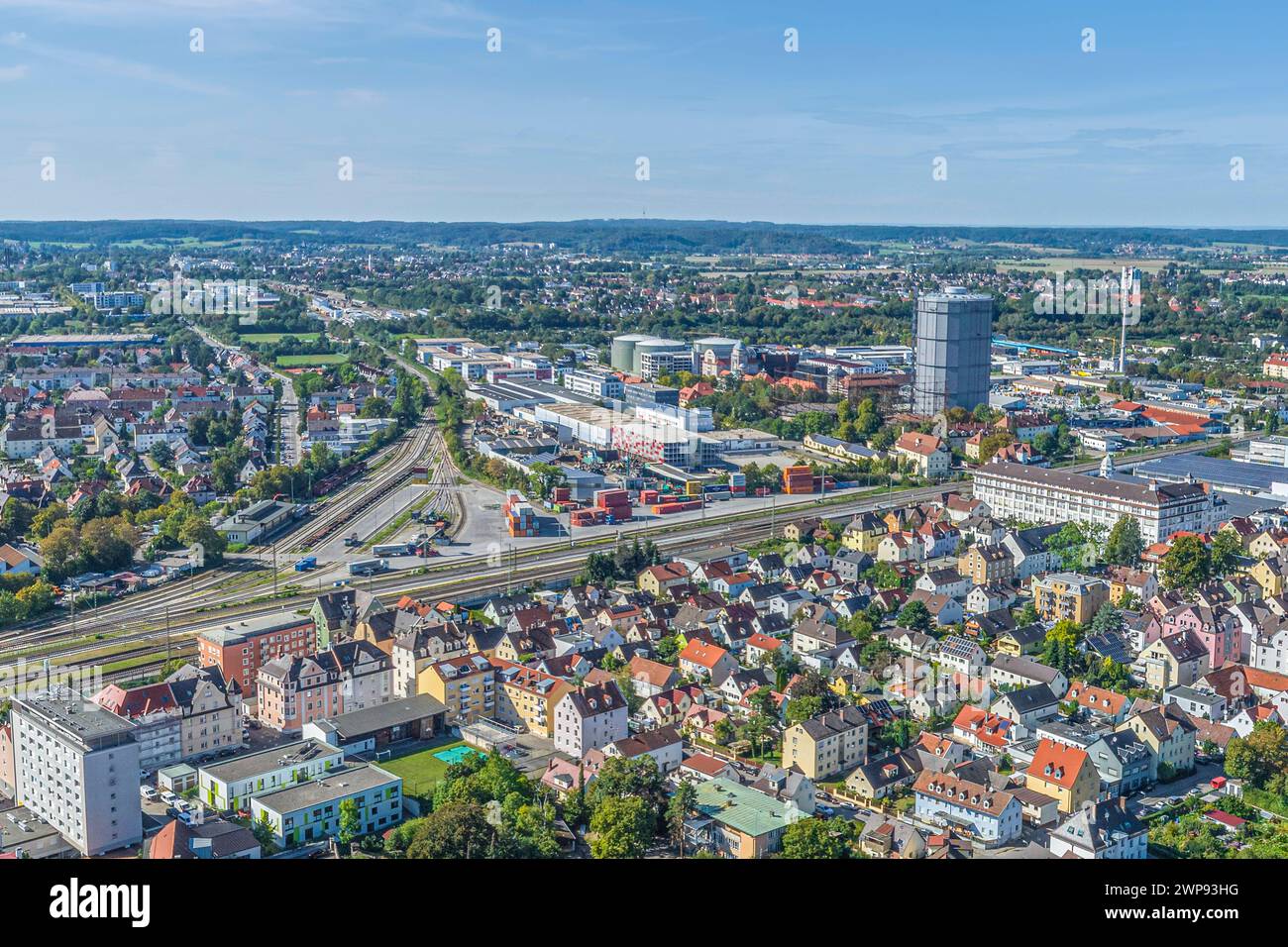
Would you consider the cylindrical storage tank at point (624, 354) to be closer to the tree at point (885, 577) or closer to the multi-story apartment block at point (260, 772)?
the tree at point (885, 577)

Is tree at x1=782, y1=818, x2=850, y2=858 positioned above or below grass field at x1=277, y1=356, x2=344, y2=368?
below

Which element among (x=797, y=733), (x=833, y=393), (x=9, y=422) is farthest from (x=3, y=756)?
(x=833, y=393)

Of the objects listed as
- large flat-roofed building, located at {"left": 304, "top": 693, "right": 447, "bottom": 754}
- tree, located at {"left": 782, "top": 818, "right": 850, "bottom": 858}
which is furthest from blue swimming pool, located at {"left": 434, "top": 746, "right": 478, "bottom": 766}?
tree, located at {"left": 782, "top": 818, "right": 850, "bottom": 858}

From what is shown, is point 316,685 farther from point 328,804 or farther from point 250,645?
point 328,804

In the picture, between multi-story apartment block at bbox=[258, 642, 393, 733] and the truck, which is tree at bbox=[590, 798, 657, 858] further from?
the truck

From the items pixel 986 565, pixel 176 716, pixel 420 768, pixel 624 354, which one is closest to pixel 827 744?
pixel 420 768
